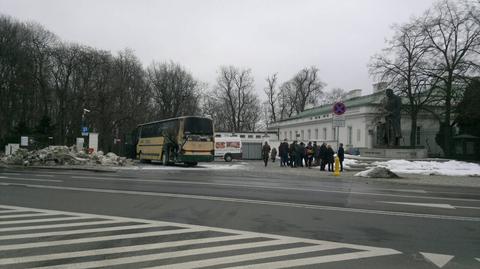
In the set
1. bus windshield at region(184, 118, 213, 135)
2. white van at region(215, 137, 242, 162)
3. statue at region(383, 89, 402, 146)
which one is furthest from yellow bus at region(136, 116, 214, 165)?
statue at region(383, 89, 402, 146)

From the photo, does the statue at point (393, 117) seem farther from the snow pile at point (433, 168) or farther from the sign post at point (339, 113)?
the sign post at point (339, 113)

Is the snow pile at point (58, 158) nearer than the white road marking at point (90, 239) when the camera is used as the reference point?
No

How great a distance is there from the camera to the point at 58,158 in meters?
30.1

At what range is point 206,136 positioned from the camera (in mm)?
32156

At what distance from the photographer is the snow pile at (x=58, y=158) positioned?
98.9ft

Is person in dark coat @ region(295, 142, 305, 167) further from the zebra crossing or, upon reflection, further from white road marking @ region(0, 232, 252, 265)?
white road marking @ region(0, 232, 252, 265)

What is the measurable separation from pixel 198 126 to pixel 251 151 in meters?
22.7

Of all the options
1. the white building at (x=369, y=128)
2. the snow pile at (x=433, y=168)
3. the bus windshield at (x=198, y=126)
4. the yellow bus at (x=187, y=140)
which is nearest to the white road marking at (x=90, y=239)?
the snow pile at (x=433, y=168)

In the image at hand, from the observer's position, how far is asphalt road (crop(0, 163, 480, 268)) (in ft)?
20.3

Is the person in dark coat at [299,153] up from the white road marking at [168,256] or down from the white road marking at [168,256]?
up

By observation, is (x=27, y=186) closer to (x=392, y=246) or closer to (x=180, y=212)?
(x=180, y=212)

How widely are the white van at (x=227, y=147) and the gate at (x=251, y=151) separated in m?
4.79

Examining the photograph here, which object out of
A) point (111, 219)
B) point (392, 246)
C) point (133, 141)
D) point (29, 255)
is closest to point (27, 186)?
point (111, 219)

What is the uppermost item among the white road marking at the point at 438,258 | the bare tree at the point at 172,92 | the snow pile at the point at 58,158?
the bare tree at the point at 172,92
